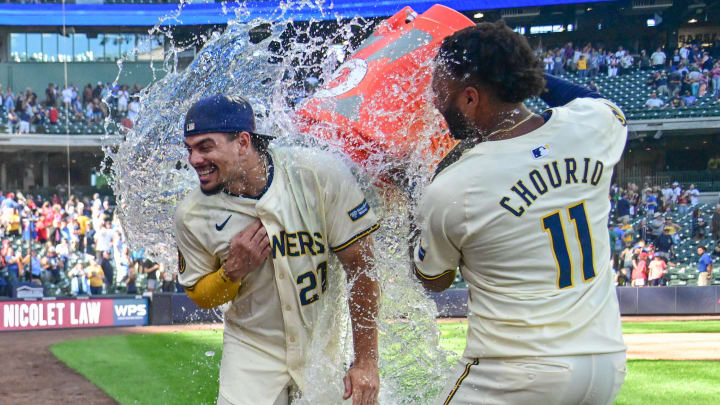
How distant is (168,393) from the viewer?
8617mm

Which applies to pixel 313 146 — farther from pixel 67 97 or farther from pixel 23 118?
pixel 67 97

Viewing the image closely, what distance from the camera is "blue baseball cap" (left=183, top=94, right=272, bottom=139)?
10.3 feet

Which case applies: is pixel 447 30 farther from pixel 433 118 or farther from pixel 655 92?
pixel 655 92

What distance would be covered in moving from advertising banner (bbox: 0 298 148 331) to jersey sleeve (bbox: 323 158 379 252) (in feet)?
45.7

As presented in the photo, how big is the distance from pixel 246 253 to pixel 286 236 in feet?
0.61

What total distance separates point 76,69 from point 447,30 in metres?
33.6

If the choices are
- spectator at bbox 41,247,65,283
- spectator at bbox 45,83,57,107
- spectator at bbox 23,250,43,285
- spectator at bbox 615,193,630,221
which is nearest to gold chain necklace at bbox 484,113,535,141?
spectator at bbox 23,250,43,285

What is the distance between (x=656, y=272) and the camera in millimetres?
18422

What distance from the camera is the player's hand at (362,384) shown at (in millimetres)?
3248

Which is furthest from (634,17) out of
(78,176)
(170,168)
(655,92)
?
(170,168)

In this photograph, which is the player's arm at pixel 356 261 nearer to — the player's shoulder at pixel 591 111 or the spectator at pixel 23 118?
the player's shoulder at pixel 591 111

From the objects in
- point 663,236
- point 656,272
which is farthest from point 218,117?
point 663,236

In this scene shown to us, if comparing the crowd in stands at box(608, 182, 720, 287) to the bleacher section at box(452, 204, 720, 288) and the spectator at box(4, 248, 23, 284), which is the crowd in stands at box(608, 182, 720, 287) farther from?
the spectator at box(4, 248, 23, 284)

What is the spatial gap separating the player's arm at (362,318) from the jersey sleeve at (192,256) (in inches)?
21.9
